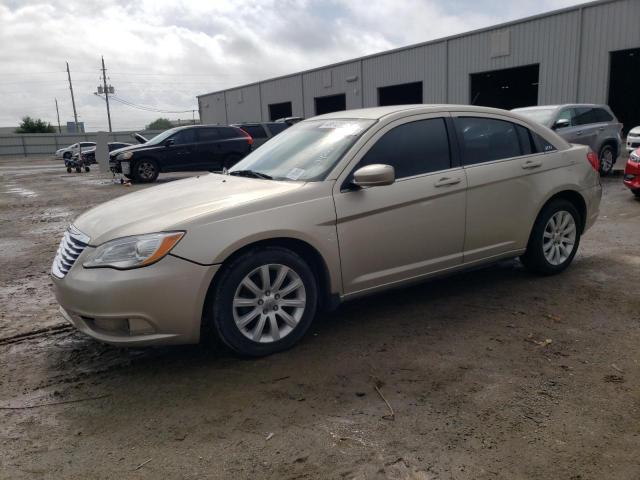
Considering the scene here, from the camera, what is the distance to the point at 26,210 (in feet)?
39.6

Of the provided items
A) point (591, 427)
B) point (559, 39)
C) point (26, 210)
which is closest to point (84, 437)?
point (591, 427)

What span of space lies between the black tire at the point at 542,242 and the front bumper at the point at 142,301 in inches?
122

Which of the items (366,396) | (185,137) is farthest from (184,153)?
(366,396)

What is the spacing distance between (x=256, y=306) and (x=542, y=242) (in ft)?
9.53

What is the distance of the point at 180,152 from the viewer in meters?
16.9

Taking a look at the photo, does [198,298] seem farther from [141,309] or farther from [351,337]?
[351,337]

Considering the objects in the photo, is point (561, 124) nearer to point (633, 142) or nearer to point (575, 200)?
point (633, 142)

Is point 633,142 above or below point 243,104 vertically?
below

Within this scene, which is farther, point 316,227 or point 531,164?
point 531,164

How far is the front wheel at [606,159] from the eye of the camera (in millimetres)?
13125

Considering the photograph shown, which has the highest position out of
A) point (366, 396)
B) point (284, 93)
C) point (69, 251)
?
point (284, 93)

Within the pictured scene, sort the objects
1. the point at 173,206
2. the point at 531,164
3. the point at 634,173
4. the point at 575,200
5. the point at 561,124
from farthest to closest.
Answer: the point at 561,124, the point at 634,173, the point at 575,200, the point at 531,164, the point at 173,206

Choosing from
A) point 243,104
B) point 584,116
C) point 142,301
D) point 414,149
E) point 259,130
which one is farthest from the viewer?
point 243,104

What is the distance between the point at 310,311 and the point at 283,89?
120ft
